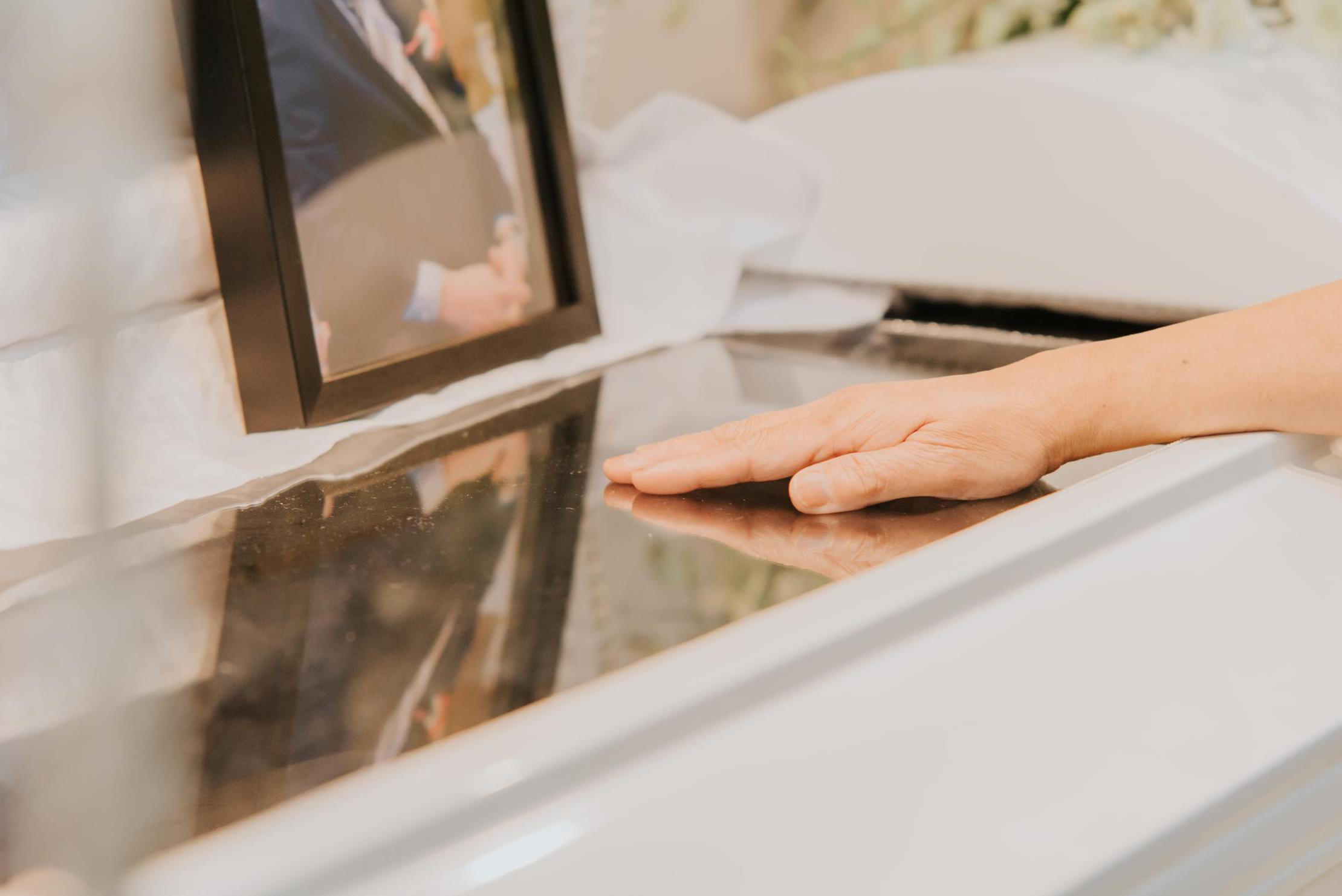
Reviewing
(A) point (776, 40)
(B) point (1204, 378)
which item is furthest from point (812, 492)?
(A) point (776, 40)

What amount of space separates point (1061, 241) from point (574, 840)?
79 centimetres

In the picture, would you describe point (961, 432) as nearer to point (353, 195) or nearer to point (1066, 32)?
point (353, 195)

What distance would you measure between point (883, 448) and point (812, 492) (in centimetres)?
6

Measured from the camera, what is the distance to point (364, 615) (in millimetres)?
484

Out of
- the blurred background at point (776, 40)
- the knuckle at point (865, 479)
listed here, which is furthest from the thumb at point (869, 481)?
the blurred background at point (776, 40)

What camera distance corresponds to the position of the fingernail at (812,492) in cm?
58

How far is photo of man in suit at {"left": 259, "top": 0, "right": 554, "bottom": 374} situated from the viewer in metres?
0.73

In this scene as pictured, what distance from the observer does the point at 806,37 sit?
1.44 metres

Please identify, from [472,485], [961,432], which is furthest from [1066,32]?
[472,485]

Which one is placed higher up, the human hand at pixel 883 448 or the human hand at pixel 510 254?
the human hand at pixel 510 254

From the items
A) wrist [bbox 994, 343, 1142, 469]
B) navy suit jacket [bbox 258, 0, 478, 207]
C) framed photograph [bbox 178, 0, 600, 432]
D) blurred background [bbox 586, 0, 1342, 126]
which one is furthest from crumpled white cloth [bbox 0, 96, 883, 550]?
wrist [bbox 994, 343, 1142, 469]

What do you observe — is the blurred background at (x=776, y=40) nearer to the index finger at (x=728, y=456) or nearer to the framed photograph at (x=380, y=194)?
the framed photograph at (x=380, y=194)

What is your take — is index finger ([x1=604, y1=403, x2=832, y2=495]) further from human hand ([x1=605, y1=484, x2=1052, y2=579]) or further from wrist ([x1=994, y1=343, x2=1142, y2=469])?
wrist ([x1=994, y1=343, x2=1142, y2=469])

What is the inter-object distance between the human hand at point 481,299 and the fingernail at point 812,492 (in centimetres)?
36
